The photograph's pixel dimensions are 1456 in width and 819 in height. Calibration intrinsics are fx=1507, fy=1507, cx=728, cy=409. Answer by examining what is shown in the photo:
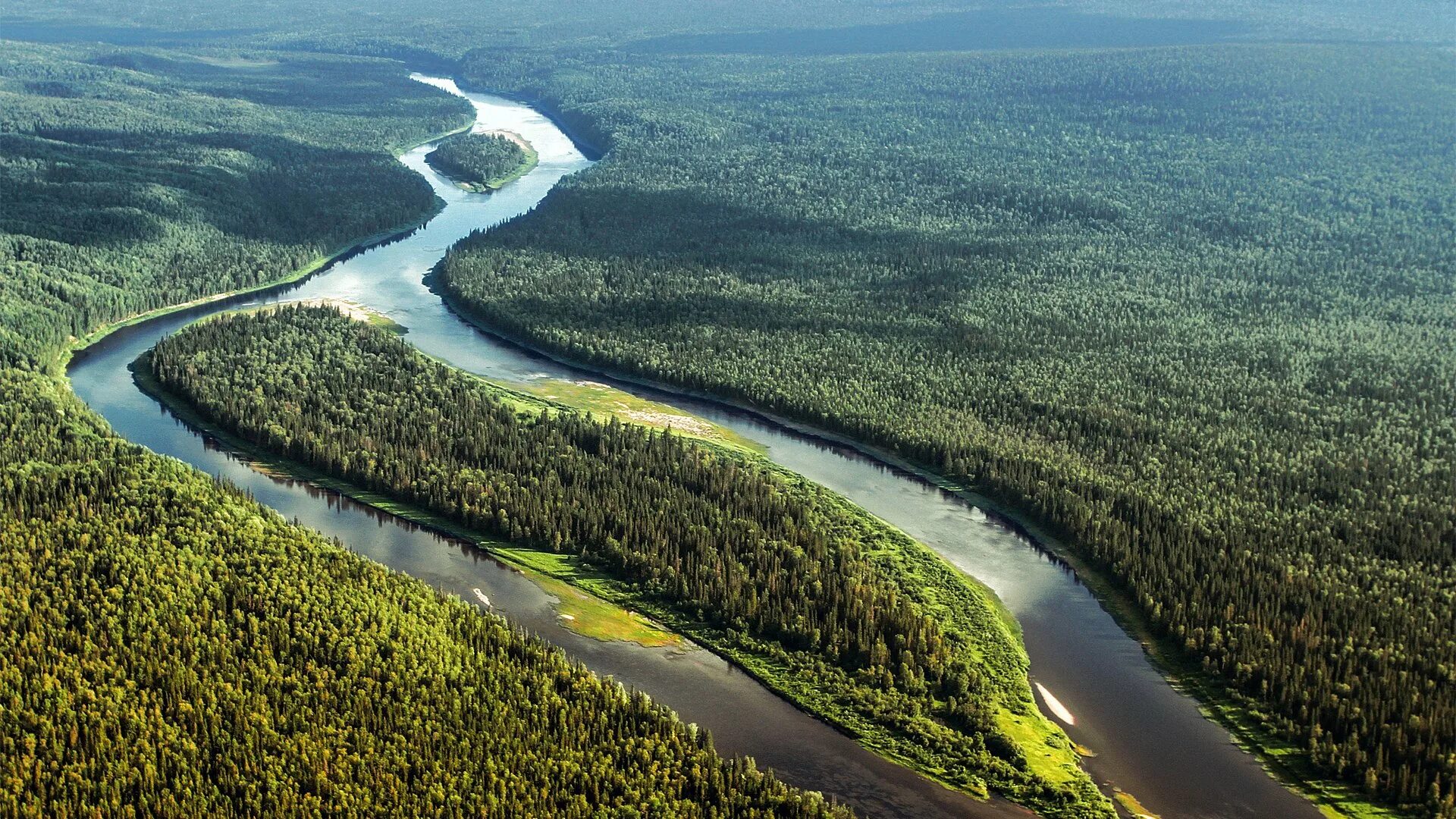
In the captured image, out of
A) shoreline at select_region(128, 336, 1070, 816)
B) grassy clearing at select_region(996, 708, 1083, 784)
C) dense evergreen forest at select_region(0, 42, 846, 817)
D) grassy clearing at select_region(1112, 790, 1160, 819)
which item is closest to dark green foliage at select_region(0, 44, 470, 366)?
shoreline at select_region(128, 336, 1070, 816)

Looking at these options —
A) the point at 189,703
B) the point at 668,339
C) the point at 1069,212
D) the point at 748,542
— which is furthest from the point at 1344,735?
the point at 1069,212

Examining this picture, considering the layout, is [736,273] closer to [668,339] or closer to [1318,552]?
[668,339]

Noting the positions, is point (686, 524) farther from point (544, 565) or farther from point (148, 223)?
point (148, 223)

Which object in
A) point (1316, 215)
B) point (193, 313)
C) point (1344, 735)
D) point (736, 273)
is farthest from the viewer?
point (1316, 215)

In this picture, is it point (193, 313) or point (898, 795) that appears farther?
point (193, 313)

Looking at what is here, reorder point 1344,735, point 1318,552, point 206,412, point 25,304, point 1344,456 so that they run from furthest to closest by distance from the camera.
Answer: point 25,304
point 206,412
point 1344,456
point 1318,552
point 1344,735

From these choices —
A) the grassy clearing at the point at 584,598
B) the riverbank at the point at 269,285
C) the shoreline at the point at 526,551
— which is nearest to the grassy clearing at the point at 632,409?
the shoreline at the point at 526,551

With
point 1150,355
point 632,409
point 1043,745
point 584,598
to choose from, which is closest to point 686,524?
point 584,598

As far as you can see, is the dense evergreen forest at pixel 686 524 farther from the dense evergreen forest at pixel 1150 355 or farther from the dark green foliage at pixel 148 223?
the dark green foliage at pixel 148 223
